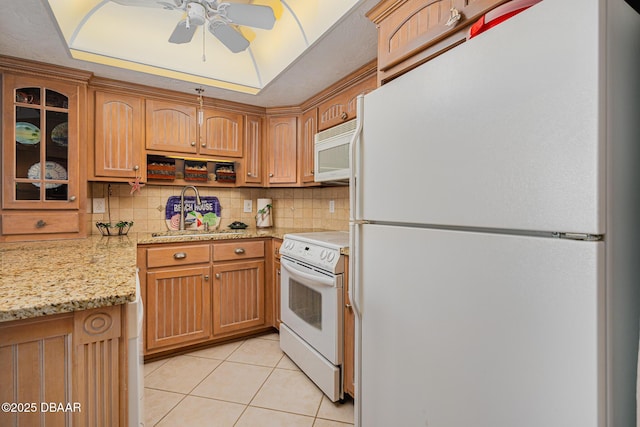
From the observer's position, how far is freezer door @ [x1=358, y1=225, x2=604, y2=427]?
0.58 meters

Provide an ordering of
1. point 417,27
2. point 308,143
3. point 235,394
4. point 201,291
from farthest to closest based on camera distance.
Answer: point 308,143, point 201,291, point 235,394, point 417,27

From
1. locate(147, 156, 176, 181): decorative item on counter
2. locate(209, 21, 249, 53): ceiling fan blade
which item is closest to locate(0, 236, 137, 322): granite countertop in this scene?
locate(147, 156, 176, 181): decorative item on counter

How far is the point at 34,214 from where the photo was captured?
6.77ft

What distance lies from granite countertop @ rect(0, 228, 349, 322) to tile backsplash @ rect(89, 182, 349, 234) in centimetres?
85


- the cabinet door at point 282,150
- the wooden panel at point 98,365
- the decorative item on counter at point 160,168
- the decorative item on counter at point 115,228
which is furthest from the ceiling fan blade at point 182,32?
the decorative item on counter at point 115,228

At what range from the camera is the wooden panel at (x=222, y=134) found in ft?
9.05

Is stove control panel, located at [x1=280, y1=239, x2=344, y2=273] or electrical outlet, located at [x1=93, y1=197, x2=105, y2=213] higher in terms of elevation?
electrical outlet, located at [x1=93, y1=197, x2=105, y2=213]

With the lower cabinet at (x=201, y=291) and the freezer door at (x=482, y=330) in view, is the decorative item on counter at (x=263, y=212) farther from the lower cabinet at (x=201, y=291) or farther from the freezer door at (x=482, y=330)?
the freezer door at (x=482, y=330)

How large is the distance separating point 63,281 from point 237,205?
2.17m

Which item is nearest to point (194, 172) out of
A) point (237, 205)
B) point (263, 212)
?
point (237, 205)

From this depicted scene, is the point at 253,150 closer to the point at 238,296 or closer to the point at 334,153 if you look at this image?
the point at 334,153

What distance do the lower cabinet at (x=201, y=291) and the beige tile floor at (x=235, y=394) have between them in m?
0.19

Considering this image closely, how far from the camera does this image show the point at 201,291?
244 cm

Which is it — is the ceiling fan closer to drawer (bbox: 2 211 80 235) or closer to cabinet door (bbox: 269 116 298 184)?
cabinet door (bbox: 269 116 298 184)
